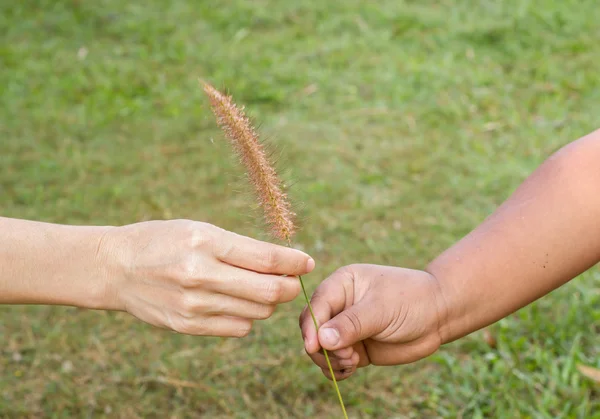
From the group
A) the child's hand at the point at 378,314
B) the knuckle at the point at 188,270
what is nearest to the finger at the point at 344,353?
the child's hand at the point at 378,314

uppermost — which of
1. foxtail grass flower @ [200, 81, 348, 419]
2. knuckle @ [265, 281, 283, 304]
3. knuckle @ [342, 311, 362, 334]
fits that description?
foxtail grass flower @ [200, 81, 348, 419]

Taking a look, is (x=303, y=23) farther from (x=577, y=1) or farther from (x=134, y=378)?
(x=134, y=378)

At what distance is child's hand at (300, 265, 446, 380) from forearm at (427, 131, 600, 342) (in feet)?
0.17

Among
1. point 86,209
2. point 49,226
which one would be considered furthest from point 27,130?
point 49,226

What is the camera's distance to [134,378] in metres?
2.40

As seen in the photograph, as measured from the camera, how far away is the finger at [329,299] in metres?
1.48

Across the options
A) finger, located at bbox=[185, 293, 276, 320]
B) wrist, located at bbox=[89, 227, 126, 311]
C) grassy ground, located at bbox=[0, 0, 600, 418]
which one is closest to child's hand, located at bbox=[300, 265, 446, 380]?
finger, located at bbox=[185, 293, 276, 320]

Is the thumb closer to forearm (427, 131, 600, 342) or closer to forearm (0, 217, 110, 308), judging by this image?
forearm (427, 131, 600, 342)

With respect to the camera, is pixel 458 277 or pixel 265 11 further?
pixel 265 11

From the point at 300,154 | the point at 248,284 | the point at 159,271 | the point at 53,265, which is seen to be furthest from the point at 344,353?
the point at 300,154

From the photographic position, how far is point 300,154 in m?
3.60

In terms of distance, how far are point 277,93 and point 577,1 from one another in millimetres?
2033

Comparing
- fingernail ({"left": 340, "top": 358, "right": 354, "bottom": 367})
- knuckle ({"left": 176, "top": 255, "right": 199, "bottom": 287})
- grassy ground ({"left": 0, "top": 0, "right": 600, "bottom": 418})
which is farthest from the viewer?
grassy ground ({"left": 0, "top": 0, "right": 600, "bottom": 418})

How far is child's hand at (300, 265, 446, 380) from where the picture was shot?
1501 mm
